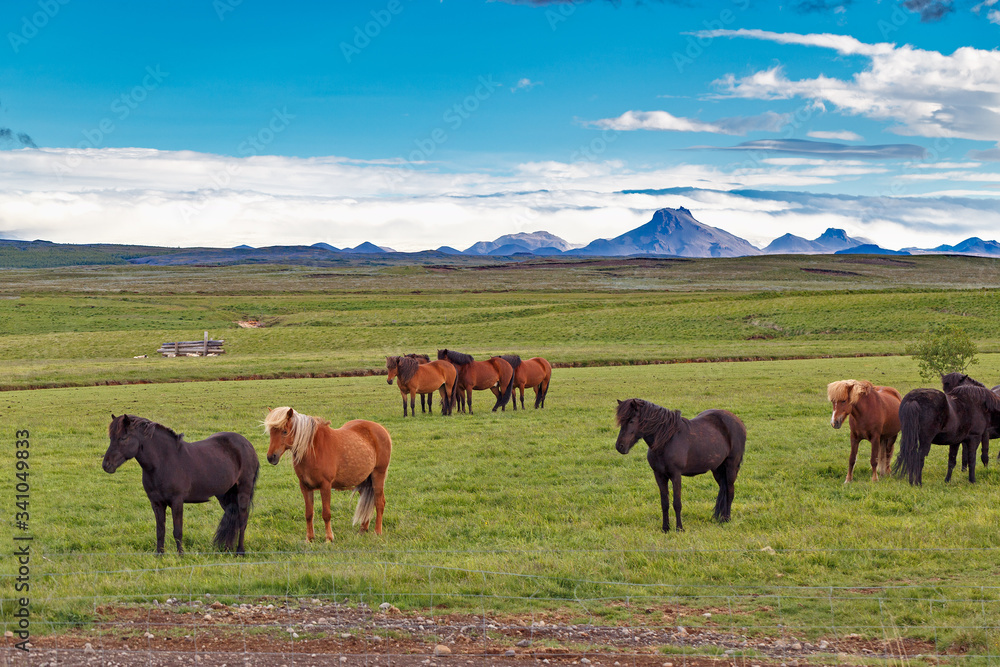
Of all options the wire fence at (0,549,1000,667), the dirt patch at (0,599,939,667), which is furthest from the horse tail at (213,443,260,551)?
the dirt patch at (0,599,939,667)

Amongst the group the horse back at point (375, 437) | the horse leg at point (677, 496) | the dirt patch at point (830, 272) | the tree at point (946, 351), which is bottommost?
the horse leg at point (677, 496)

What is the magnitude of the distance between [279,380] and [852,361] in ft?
100

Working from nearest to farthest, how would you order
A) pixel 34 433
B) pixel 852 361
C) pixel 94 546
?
Answer: pixel 94 546
pixel 34 433
pixel 852 361

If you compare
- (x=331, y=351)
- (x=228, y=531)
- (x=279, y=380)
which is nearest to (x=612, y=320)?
(x=331, y=351)

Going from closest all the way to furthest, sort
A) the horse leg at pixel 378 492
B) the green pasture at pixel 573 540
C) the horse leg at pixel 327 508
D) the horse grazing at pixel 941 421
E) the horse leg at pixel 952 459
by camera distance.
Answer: the green pasture at pixel 573 540, the horse leg at pixel 327 508, the horse leg at pixel 378 492, the horse grazing at pixel 941 421, the horse leg at pixel 952 459

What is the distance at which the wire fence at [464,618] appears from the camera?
6.85m

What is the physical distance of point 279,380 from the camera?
3925cm

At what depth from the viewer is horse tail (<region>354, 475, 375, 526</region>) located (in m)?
12.0

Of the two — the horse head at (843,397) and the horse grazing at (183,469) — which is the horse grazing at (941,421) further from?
the horse grazing at (183,469)

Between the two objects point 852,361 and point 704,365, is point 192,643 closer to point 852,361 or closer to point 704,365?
point 704,365

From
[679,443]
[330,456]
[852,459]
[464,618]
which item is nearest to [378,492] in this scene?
[330,456]

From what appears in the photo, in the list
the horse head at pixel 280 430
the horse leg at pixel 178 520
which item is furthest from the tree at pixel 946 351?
the horse leg at pixel 178 520

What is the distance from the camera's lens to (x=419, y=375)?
83.3 ft

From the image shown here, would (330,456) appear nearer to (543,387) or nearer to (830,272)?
(543,387)
